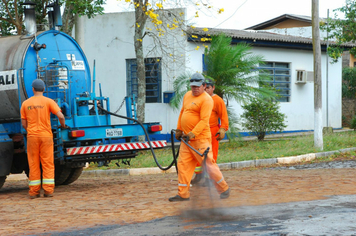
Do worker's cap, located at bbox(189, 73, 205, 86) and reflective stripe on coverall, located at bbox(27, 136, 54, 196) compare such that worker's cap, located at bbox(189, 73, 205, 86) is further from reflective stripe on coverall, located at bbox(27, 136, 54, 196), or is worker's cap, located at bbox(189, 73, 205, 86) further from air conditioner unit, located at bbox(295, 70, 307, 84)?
air conditioner unit, located at bbox(295, 70, 307, 84)

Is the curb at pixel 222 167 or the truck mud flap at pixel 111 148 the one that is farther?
the curb at pixel 222 167

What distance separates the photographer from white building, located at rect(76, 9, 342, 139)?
18969mm

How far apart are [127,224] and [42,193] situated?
3457 mm

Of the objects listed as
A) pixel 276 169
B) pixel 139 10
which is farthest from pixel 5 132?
pixel 139 10

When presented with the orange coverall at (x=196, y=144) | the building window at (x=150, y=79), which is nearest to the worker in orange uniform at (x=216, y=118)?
the orange coverall at (x=196, y=144)

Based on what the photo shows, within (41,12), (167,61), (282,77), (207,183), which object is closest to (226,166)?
(207,183)

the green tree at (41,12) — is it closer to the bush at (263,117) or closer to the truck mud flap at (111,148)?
the truck mud flap at (111,148)

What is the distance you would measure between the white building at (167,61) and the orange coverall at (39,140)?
885cm

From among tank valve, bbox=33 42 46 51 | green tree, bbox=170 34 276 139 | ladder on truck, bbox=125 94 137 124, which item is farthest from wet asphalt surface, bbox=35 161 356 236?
green tree, bbox=170 34 276 139

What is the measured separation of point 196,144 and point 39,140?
2.77 metres

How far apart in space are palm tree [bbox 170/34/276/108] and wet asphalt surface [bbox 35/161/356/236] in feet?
31.2

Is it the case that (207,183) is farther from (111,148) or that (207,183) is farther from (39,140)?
(39,140)

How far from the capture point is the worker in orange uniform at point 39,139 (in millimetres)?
8672

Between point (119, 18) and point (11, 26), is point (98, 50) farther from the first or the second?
point (11, 26)
